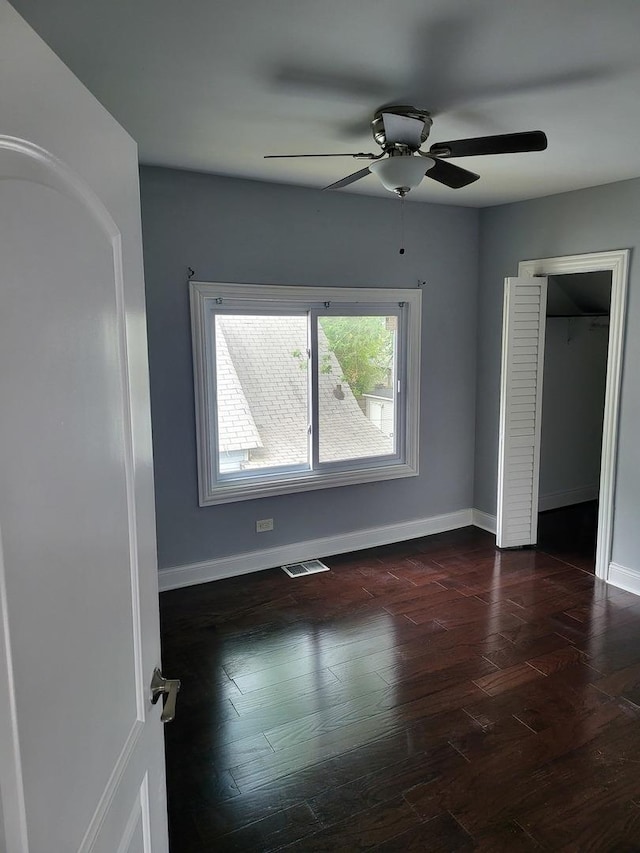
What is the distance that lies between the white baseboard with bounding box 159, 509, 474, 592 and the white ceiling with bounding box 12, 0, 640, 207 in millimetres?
2572

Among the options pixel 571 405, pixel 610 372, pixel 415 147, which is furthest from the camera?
pixel 571 405

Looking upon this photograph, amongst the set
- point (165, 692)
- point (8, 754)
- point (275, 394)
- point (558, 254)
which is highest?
point (558, 254)

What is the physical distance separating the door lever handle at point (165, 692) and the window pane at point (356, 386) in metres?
3.02

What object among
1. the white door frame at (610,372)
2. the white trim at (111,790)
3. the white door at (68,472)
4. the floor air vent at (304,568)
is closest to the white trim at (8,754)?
the white door at (68,472)

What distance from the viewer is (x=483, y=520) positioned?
496cm

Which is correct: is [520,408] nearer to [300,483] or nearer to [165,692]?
[300,483]

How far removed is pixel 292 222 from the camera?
3879mm

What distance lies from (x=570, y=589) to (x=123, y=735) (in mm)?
3479

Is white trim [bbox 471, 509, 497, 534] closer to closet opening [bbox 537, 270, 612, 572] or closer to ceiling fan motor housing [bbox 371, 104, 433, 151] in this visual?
closet opening [bbox 537, 270, 612, 572]

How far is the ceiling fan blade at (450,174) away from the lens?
2.54m

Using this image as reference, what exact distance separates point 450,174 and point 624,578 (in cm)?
288

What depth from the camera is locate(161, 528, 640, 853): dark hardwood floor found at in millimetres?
2018

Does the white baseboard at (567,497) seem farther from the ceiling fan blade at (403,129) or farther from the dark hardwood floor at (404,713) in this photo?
the ceiling fan blade at (403,129)

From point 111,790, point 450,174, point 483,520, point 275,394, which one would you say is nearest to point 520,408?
point 483,520
